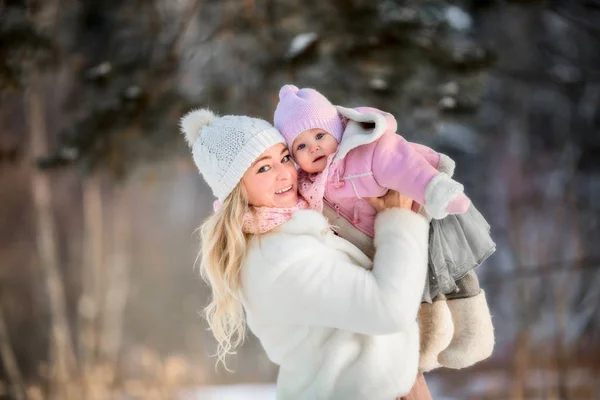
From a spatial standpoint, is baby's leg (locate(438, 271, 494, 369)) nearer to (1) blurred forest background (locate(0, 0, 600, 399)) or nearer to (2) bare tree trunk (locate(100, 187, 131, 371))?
(1) blurred forest background (locate(0, 0, 600, 399))

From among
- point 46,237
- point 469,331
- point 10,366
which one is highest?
point 469,331

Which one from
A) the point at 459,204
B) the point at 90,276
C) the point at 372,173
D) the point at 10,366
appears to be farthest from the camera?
the point at 90,276

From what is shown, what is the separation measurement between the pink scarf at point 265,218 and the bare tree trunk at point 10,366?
364cm

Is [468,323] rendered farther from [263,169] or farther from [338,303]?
[263,169]

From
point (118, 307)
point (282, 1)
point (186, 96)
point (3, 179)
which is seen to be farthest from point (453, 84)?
point (3, 179)

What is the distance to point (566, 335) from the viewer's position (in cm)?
409

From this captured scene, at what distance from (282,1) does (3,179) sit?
7.11ft

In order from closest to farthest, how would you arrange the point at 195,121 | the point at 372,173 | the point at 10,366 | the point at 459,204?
the point at 459,204 → the point at 372,173 → the point at 195,121 → the point at 10,366

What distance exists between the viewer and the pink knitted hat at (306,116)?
1.23 meters

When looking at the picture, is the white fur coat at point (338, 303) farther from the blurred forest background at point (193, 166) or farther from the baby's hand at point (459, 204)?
the blurred forest background at point (193, 166)

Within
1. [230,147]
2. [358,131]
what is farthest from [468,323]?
[230,147]

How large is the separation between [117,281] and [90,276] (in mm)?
176

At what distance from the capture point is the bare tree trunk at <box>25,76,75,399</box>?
14.2 ft

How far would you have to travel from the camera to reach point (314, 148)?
1.24 m
